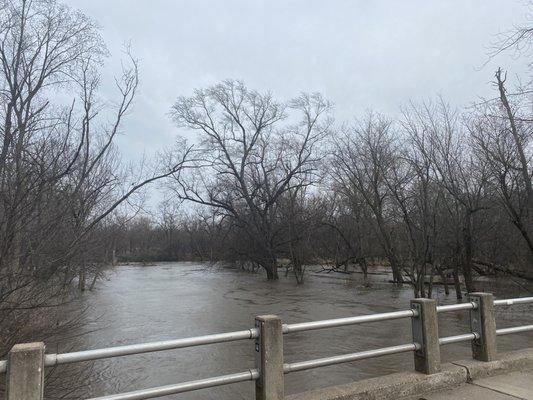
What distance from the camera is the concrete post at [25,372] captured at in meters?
3.60

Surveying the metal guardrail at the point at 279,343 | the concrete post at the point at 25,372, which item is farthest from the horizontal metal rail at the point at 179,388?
the concrete post at the point at 25,372

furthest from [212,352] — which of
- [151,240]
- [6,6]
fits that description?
[151,240]

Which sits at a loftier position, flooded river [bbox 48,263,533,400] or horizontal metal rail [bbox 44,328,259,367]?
horizontal metal rail [bbox 44,328,259,367]

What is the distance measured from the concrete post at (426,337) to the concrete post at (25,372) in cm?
411

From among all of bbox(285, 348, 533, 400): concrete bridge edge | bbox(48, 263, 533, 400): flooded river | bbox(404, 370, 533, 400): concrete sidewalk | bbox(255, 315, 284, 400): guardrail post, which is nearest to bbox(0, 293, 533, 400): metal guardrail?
bbox(255, 315, 284, 400): guardrail post

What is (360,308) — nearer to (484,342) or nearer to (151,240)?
(484,342)

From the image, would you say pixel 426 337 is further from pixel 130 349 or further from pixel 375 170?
pixel 375 170

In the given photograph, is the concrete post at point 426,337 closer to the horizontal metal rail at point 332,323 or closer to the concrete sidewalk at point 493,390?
the horizontal metal rail at point 332,323

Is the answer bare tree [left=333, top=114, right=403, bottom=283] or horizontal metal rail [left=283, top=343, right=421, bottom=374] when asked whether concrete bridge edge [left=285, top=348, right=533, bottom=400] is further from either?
bare tree [left=333, top=114, right=403, bottom=283]

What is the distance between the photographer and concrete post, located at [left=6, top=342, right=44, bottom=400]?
3.60m

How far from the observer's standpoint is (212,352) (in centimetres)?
1219

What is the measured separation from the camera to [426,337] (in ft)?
18.9

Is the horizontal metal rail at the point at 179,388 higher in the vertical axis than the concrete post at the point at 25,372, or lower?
lower

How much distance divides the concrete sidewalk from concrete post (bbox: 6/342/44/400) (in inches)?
146
